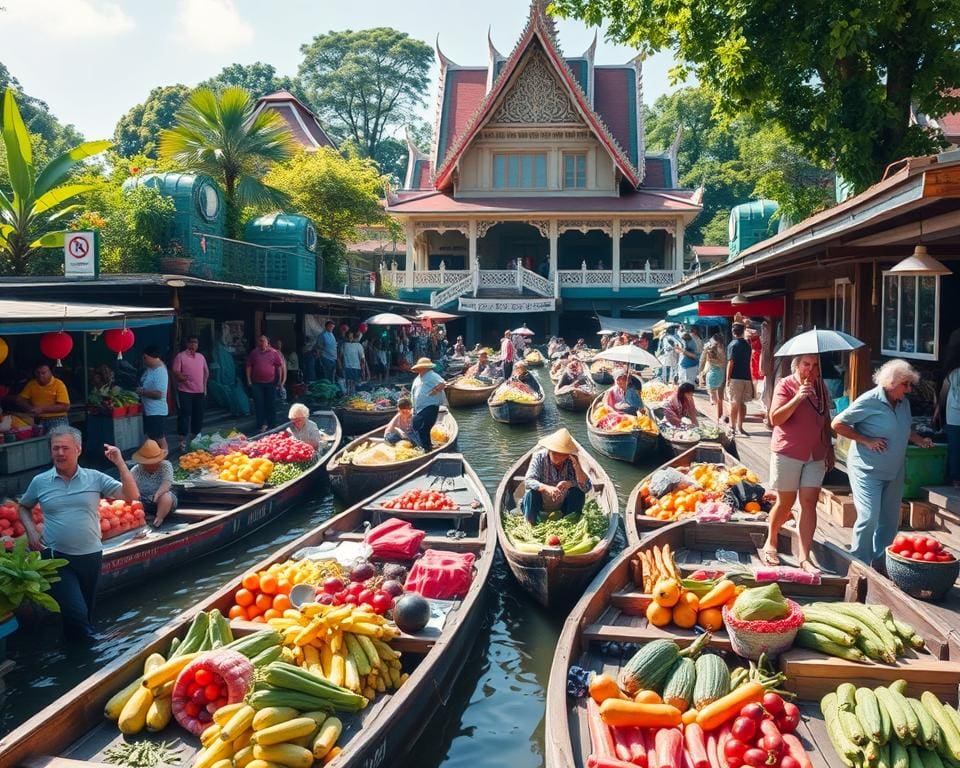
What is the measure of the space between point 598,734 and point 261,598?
2.64m

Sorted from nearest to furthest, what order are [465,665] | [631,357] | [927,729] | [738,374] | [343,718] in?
[927,729], [343,718], [465,665], [738,374], [631,357]

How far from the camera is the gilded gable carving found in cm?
3020

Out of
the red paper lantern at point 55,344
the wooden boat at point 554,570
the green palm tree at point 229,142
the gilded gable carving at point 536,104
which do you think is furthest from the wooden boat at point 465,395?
the gilded gable carving at point 536,104

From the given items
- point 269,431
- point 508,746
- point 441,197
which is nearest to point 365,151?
point 441,197

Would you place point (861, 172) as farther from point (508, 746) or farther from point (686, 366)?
point (508, 746)

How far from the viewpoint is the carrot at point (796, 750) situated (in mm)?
3459

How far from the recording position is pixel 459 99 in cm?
3434

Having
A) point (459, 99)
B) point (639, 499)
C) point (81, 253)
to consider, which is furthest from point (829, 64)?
point (459, 99)

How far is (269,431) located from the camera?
11.9 metres

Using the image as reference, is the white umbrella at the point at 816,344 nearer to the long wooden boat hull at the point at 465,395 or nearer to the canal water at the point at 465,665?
the canal water at the point at 465,665

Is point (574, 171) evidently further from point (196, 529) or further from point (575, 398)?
point (196, 529)

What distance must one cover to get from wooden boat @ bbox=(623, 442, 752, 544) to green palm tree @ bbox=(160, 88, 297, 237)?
489 inches

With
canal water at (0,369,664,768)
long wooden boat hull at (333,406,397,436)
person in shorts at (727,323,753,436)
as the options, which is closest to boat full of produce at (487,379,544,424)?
long wooden boat hull at (333,406,397,436)

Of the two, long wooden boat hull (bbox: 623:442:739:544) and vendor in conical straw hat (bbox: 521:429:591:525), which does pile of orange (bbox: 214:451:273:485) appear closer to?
vendor in conical straw hat (bbox: 521:429:591:525)
